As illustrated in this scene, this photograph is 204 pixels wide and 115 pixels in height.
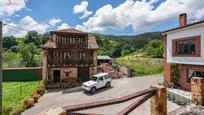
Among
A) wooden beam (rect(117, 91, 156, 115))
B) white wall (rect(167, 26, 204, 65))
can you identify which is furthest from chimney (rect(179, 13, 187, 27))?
wooden beam (rect(117, 91, 156, 115))

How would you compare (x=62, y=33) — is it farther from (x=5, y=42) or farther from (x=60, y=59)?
(x=5, y=42)

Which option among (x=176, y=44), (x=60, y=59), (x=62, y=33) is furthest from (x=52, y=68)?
(x=176, y=44)

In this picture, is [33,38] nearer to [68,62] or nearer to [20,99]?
[68,62]

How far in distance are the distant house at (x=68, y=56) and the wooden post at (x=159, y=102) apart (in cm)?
2596

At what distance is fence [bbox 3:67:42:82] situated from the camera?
32438 mm

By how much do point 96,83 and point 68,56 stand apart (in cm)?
770

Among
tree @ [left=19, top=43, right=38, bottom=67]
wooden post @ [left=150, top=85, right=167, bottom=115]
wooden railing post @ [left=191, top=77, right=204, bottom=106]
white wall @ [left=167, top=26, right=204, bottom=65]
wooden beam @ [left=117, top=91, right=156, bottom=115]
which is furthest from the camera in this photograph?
tree @ [left=19, top=43, right=38, bottom=67]

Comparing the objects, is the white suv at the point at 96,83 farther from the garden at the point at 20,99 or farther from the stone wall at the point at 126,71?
the stone wall at the point at 126,71

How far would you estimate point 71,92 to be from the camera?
25219 millimetres

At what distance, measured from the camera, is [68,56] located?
30188 mm

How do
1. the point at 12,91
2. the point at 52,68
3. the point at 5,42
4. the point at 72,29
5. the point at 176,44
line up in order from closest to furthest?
the point at 176,44 → the point at 12,91 → the point at 52,68 → the point at 72,29 → the point at 5,42

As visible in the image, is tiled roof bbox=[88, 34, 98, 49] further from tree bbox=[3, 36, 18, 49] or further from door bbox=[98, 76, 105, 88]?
tree bbox=[3, 36, 18, 49]

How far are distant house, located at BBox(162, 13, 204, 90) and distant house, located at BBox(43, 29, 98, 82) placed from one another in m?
11.6

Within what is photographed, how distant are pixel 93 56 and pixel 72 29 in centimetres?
539
